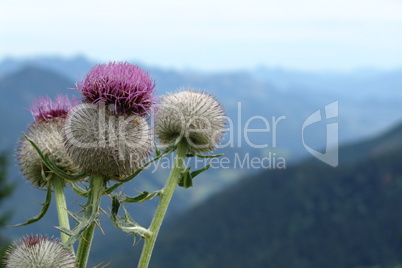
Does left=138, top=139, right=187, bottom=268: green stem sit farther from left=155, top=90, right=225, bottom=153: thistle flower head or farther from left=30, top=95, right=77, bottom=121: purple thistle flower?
left=30, top=95, right=77, bottom=121: purple thistle flower

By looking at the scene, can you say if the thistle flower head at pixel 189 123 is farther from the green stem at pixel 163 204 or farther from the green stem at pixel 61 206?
the green stem at pixel 61 206

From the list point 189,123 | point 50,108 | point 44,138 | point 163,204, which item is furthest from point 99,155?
point 189,123

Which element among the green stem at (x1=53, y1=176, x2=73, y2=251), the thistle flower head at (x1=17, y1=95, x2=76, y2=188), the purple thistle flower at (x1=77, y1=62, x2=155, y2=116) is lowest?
the green stem at (x1=53, y1=176, x2=73, y2=251)

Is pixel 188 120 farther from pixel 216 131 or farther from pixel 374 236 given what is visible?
pixel 374 236

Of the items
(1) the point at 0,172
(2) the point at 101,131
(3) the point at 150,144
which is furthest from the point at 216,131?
(1) the point at 0,172

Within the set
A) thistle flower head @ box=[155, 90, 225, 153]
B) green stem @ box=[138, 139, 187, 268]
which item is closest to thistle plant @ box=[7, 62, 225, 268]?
green stem @ box=[138, 139, 187, 268]

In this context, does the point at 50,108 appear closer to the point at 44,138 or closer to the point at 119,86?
the point at 44,138
